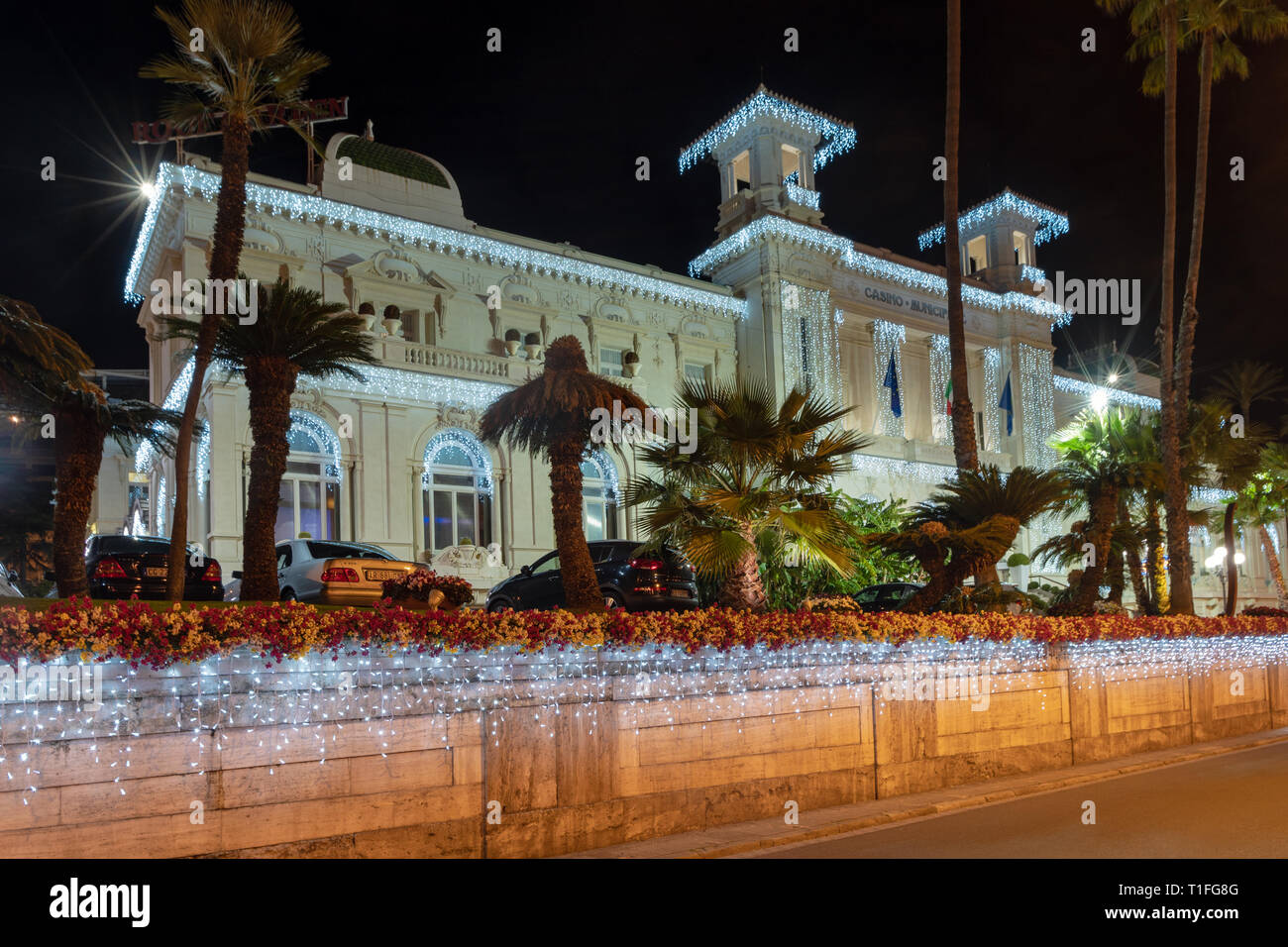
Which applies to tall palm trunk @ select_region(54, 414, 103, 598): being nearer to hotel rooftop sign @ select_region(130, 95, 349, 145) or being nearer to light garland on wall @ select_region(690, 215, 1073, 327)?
hotel rooftop sign @ select_region(130, 95, 349, 145)

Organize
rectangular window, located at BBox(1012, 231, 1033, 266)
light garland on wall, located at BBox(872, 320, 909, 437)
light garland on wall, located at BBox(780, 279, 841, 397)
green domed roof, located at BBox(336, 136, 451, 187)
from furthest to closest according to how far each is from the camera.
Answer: rectangular window, located at BBox(1012, 231, 1033, 266) < light garland on wall, located at BBox(872, 320, 909, 437) < light garland on wall, located at BBox(780, 279, 841, 397) < green domed roof, located at BBox(336, 136, 451, 187)

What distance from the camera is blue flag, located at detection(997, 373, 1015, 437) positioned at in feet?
135

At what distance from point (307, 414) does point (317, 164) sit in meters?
8.02

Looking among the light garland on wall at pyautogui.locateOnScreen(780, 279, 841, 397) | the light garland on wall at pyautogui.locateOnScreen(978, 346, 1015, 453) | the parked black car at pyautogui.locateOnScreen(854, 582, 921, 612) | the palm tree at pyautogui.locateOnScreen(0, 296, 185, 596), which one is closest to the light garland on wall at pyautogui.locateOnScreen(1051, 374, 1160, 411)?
the light garland on wall at pyautogui.locateOnScreen(978, 346, 1015, 453)

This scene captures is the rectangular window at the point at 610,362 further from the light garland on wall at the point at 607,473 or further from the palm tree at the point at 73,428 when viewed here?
the palm tree at the point at 73,428

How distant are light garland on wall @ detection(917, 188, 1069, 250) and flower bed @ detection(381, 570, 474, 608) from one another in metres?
33.5

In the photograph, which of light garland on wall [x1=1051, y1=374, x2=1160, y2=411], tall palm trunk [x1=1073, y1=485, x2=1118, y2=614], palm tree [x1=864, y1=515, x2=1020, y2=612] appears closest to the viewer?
palm tree [x1=864, y1=515, x2=1020, y2=612]

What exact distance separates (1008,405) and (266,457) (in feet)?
110

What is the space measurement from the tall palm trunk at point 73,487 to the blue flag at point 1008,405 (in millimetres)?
34007

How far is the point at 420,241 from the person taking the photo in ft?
95.0

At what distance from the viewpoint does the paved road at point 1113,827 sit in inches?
316

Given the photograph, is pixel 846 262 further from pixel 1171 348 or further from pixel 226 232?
pixel 226 232
